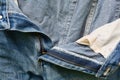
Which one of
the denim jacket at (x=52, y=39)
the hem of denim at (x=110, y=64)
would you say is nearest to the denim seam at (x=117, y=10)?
the denim jacket at (x=52, y=39)

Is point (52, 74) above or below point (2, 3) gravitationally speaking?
below

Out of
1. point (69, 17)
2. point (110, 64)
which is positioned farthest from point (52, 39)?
point (110, 64)

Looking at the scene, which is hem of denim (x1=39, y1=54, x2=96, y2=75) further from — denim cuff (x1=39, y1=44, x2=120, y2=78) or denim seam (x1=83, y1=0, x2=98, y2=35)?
denim seam (x1=83, y1=0, x2=98, y2=35)

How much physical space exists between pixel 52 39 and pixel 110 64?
179mm

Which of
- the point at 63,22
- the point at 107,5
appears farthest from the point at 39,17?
the point at 107,5

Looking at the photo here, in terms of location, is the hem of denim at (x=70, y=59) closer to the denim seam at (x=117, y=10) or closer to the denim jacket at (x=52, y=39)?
the denim jacket at (x=52, y=39)

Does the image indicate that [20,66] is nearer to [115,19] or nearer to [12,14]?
[12,14]

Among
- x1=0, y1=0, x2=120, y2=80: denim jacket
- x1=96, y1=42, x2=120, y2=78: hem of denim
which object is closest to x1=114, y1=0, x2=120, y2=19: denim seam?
x1=0, y1=0, x2=120, y2=80: denim jacket

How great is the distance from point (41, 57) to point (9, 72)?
0.33 feet

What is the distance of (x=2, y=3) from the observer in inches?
26.2

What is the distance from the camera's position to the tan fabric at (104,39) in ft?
2.01

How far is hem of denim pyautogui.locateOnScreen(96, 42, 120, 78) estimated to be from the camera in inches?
23.4

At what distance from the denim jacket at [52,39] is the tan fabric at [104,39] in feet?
0.04

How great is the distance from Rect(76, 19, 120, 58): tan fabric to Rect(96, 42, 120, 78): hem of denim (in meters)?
0.01
